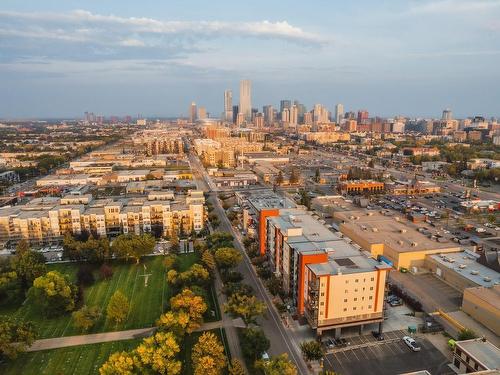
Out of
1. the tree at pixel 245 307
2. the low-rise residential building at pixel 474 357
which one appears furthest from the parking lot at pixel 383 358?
the tree at pixel 245 307

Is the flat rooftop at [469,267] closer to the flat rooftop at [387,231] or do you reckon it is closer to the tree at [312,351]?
the flat rooftop at [387,231]

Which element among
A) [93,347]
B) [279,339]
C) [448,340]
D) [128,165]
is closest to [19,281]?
[93,347]

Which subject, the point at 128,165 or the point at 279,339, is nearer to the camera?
the point at 279,339

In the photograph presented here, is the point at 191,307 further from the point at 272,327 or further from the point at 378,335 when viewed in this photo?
the point at 378,335

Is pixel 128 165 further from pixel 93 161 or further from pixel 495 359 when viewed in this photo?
pixel 495 359

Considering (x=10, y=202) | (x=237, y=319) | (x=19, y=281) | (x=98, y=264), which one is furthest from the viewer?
(x=10, y=202)

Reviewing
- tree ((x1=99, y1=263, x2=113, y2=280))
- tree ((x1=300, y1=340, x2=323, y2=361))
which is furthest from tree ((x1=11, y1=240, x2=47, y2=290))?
tree ((x1=300, y1=340, x2=323, y2=361))

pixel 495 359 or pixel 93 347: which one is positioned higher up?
pixel 495 359
